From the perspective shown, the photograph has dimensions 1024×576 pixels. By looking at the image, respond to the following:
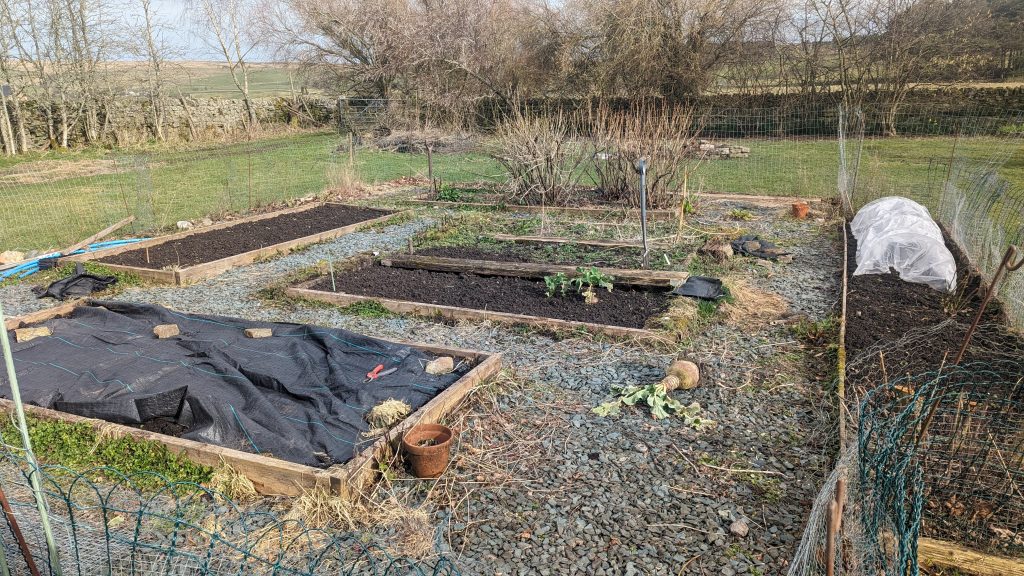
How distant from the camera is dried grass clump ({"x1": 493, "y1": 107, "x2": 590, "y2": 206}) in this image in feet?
33.4

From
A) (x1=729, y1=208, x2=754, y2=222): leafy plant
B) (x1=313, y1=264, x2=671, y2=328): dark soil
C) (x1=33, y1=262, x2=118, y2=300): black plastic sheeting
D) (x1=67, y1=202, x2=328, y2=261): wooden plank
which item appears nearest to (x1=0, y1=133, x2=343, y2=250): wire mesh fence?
(x1=67, y1=202, x2=328, y2=261): wooden plank

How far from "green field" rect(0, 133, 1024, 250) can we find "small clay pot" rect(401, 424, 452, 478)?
7.17 m

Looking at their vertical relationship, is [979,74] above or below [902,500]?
above

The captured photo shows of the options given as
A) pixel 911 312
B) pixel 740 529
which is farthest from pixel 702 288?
pixel 740 529

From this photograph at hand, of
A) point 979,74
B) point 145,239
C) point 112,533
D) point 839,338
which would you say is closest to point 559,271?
point 839,338

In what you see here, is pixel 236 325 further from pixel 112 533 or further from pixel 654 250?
pixel 654 250

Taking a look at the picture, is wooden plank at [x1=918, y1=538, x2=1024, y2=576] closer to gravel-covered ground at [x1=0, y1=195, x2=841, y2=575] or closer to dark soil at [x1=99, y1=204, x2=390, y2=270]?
gravel-covered ground at [x1=0, y1=195, x2=841, y2=575]

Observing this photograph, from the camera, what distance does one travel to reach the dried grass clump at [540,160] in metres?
10.2

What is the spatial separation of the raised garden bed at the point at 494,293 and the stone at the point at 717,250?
1.27 m

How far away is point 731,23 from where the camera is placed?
1819 centimetres

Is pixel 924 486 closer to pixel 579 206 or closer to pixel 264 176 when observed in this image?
pixel 579 206

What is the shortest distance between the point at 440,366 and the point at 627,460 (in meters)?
1.48

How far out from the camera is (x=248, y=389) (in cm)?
385

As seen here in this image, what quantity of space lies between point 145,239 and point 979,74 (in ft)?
65.1
